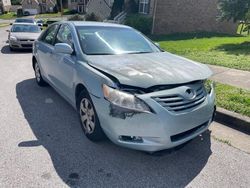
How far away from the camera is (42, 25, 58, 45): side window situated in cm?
524

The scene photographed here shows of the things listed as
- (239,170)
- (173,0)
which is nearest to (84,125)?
(239,170)

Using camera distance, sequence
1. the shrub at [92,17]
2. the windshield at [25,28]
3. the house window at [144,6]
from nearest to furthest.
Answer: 1. the windshield at [25,28]
2. the house window at [144,6]
3. the shrub at [92,17]

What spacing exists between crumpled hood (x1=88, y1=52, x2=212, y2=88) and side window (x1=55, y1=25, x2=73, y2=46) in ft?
2.70

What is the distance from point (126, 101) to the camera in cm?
289

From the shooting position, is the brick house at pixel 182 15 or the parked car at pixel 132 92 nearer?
the parked car at pixel 132 92

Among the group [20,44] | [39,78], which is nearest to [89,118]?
[39,78]

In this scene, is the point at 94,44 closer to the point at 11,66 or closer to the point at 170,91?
the point at 170,91

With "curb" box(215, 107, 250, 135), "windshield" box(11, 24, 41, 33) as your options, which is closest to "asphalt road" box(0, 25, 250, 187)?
"curb" box(215, 107, 250, 135)

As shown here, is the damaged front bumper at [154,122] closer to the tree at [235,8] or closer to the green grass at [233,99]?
the green grass at [233,99]

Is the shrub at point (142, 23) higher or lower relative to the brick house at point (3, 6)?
higher

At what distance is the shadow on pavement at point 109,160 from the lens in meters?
2.86

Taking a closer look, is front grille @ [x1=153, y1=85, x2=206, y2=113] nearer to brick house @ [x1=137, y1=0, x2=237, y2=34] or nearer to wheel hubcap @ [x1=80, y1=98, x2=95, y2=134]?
wheel hubcap @ [x1=80, y1=98, x2=95, y2=134]

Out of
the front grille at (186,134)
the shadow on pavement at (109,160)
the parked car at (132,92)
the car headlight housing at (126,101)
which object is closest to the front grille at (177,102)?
the parked car at (132,92)

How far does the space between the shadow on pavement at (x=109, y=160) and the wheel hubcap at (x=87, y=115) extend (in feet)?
0.66
